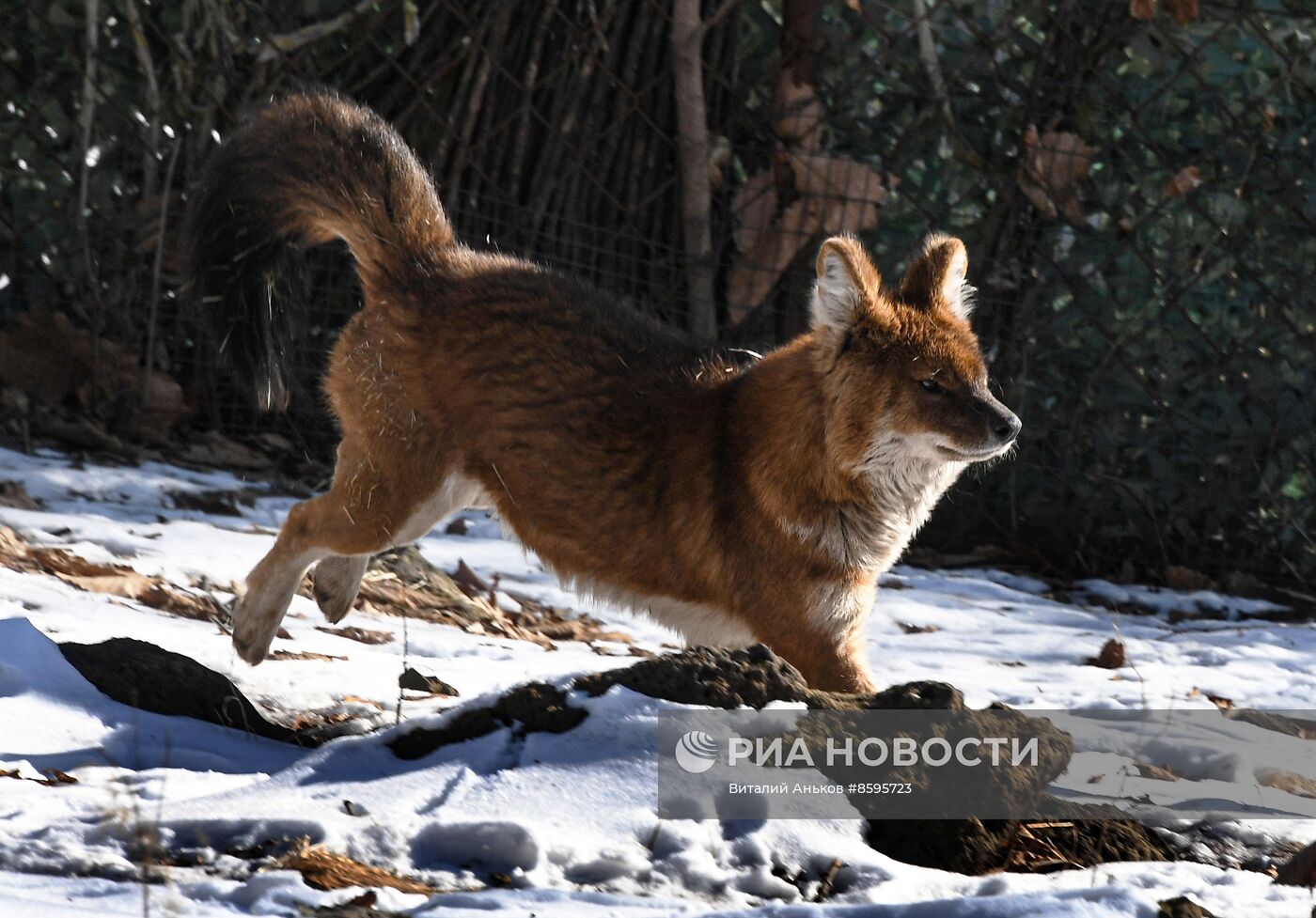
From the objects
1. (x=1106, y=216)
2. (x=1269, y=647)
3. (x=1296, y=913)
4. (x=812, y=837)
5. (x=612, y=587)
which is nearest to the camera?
(x=1296, y=913)

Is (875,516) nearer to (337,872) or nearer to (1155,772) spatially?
(1155,772)

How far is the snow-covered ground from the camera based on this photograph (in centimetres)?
246

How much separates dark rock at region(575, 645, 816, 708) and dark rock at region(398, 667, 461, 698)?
0.97 meters

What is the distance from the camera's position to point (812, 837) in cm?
285

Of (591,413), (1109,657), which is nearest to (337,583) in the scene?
(591,413)

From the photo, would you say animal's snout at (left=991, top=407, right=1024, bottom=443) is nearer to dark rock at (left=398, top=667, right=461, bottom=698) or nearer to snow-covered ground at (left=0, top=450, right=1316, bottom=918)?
snow-covered ground at (left=0, top=450, right=1316, bottom=918)

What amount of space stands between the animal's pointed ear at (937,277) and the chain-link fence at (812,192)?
100 inches

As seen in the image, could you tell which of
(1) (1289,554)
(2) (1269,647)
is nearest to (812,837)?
(2) (1269,647)

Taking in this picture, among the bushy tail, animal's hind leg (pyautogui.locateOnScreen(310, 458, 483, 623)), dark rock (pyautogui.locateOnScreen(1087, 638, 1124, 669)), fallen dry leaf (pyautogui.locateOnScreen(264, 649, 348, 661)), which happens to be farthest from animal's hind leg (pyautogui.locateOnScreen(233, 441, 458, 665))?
dark rock (pyautogui.locateOnScreen(1087, 638, 1124, 669))

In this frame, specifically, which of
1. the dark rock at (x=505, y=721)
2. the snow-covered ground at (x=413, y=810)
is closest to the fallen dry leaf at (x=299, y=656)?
the snow-covered ground at (x=413, y=810)

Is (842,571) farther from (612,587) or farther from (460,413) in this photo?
(460,413)

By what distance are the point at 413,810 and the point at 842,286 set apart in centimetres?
227

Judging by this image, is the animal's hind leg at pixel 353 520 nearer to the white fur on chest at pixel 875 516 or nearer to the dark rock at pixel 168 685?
the dark rock at pixel 168 685

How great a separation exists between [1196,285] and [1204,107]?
34.6 inches
